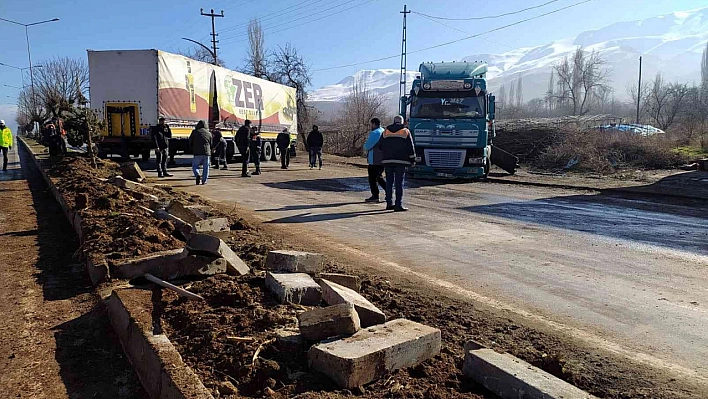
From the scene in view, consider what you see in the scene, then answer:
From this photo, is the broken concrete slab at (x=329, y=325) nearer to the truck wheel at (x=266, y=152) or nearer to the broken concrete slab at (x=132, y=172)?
the broken concrete slab at (x=132, y=172)

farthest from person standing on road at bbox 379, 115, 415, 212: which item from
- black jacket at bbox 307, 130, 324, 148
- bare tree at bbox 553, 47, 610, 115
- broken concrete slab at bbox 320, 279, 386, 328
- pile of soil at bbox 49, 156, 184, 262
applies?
bare tree at bbox 553, 47, 610, 115

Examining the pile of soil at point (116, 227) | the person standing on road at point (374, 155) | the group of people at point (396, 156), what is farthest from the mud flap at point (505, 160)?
the pile of soil at point (116, 227)

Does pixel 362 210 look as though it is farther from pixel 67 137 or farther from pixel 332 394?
pixel 67 137

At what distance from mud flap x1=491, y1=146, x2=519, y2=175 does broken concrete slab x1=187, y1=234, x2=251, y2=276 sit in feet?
52.4

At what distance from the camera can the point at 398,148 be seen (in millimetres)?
9969

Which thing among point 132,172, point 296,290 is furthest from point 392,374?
point 132,172

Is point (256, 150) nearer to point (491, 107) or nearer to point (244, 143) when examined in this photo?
point (244, 143)

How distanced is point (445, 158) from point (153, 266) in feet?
37.8

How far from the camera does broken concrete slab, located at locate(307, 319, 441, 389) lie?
2951 millimetres

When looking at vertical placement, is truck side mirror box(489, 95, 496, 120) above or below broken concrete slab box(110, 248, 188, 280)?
above

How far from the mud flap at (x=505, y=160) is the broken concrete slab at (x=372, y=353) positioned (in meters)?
16.9

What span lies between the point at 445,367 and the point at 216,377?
4.42ft

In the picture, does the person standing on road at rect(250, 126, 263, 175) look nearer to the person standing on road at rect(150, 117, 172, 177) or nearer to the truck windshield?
the person standing on road at rect(150, 117, 172, 177)

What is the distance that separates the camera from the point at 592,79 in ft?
308
